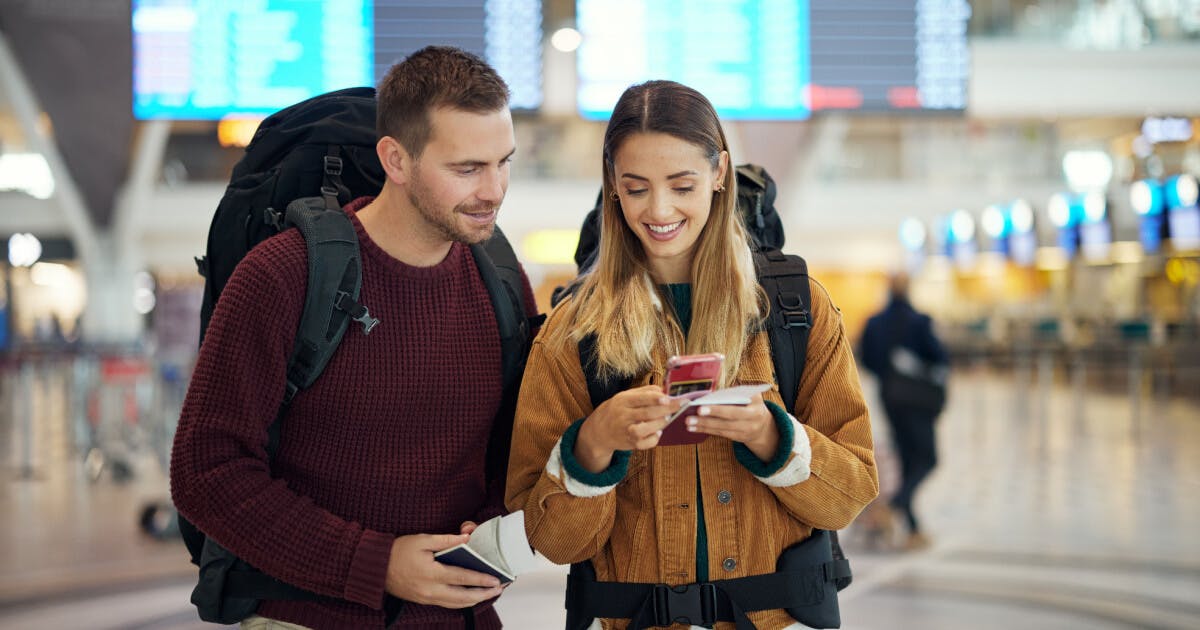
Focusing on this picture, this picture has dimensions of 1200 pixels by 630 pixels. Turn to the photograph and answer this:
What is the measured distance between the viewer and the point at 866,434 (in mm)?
2037

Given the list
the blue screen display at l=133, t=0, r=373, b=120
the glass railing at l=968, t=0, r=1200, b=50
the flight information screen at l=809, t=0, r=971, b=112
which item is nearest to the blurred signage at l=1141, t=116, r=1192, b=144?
the glass railing at l=968, t=0, r=1200, b=50

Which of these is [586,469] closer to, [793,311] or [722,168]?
[793,311]

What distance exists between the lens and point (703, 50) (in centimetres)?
629

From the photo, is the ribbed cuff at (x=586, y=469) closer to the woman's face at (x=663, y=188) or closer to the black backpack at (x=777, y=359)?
the black backpack at (x=777, y=359)

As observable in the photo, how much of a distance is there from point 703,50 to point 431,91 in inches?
175

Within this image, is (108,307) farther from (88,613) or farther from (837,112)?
(837,112)

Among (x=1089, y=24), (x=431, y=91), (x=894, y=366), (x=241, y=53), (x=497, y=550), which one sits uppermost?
(x=1089, y=24)

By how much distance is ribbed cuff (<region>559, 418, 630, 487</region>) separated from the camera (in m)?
1.89

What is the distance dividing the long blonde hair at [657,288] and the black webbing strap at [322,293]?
0.39 meters

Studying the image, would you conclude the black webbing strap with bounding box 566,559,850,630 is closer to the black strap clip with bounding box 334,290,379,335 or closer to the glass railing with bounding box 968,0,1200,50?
the black strap clip with bounding box 334,290,379,335

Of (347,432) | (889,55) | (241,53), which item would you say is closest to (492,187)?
(347,432)

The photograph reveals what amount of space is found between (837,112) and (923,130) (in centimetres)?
2184

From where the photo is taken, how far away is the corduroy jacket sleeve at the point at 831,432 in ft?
6.44

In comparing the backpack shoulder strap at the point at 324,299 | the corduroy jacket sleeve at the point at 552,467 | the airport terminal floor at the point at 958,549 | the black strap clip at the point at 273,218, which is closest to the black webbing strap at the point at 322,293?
the backpack shoulder strap at the point at 324,299
